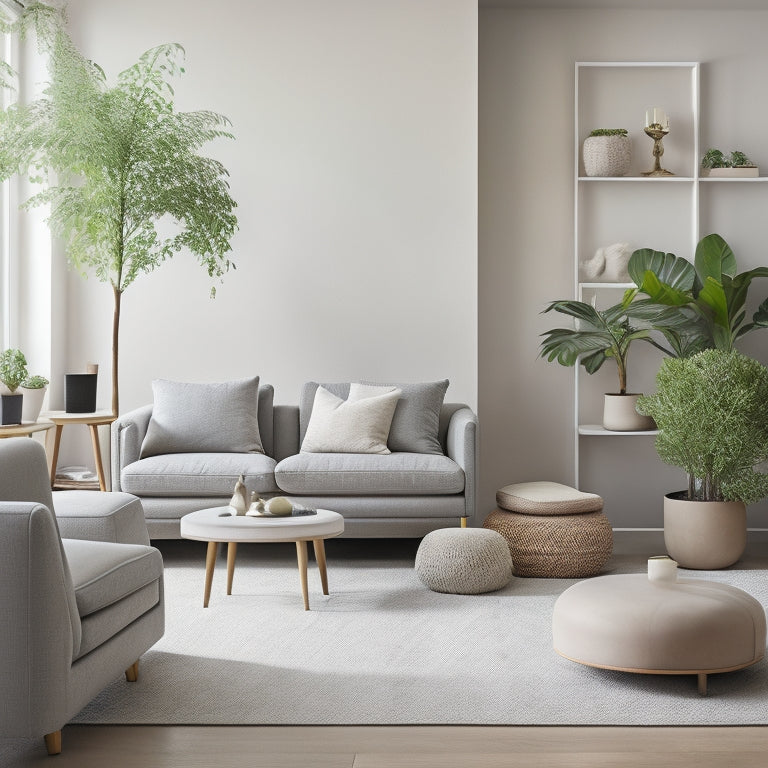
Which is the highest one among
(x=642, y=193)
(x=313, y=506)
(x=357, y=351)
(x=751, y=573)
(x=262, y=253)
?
(x=642, y=193)

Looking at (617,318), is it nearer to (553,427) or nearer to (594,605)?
(553,427)

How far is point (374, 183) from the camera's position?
5.78 metres

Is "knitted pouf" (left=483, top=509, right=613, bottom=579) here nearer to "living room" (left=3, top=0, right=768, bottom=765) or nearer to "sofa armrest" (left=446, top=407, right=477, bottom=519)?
"sofa armrest" (left=446, top=407, right=477, bottom=519)

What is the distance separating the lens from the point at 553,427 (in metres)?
6.01

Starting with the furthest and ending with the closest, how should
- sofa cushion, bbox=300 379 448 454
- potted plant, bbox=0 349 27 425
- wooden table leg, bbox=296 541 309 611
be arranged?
1. sofa cushion, bbox=300 379 448 454
2. potted plant, bbox=0 349 27 425
3. wooden table leg, bbox=296 541 309 611

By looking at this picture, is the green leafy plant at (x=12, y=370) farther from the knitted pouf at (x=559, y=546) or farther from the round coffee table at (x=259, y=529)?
the knitted pouf at (x=559, y=546)

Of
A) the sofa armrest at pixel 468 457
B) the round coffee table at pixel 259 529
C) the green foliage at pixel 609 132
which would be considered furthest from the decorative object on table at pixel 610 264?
the round coffee table at pixel 259 529

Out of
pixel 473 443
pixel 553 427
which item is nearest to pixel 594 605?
pixel 473 443

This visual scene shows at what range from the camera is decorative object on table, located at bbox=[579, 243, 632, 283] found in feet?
19.1

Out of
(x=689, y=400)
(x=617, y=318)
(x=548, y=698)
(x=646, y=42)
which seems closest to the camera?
(x=548, y=698)

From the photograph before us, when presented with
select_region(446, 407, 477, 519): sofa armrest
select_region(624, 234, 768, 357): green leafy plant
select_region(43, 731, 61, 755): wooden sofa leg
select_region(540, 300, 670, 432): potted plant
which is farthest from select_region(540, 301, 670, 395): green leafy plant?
select_region(43, 731, 61, 755): wooden sofa leg

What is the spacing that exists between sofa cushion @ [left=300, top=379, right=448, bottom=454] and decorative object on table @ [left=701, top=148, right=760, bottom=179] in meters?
2.04

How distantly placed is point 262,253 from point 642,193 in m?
2.32

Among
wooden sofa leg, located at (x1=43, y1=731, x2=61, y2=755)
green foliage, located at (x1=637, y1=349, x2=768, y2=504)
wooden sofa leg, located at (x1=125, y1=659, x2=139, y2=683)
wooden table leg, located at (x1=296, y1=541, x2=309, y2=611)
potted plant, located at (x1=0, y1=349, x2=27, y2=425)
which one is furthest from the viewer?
potted plant, located at (x1=0, y1=349, x2=27, y2=425)
